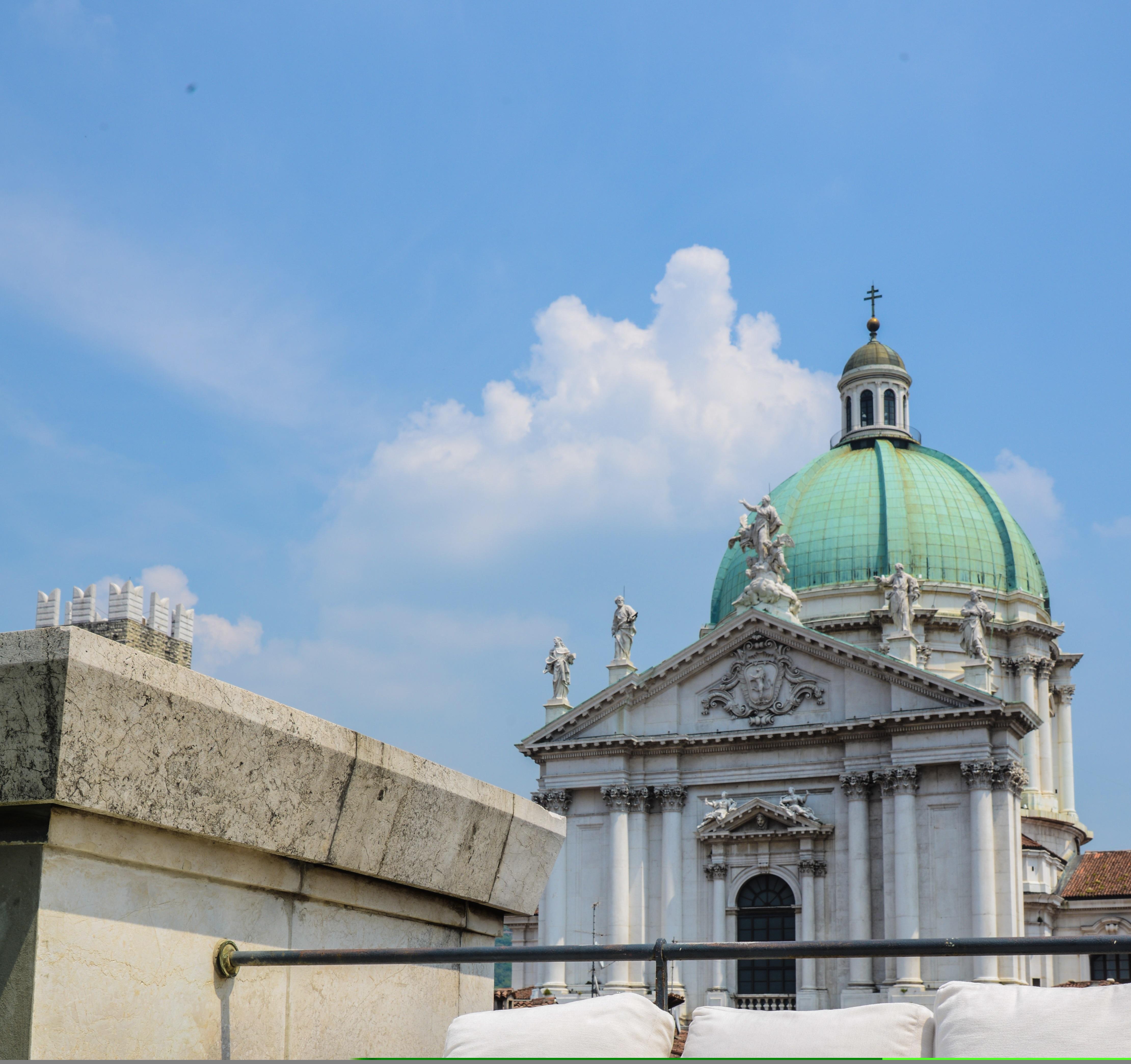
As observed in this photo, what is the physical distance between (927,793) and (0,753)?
136 feet

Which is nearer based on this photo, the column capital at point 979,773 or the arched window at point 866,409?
the column capital at point 979,773

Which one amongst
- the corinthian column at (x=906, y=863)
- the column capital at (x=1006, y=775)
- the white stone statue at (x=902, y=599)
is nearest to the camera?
the corinthian column at (x=906, y=863)

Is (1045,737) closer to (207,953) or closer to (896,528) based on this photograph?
(896,528)

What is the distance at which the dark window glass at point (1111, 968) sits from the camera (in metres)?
46.1

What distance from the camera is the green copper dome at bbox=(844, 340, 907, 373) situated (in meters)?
66.2

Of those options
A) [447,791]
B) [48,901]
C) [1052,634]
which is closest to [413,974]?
[447,791]

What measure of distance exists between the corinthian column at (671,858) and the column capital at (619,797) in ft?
3.19

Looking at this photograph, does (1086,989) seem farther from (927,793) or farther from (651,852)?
(651,852)

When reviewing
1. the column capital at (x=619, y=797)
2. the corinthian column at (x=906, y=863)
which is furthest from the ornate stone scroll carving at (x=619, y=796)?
the corinthian column at (x=906, y=863)

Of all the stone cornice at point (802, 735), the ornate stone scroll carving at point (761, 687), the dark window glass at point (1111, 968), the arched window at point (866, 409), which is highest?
the arched window at point (866, 409)

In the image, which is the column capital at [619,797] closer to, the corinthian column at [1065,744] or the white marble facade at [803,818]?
the white marble facade at [803,818]

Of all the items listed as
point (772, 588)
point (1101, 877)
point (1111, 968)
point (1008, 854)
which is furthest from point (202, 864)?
point (1101, 877)

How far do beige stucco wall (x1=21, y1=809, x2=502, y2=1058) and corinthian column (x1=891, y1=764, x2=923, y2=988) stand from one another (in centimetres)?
3738

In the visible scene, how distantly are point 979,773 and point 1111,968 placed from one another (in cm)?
1047
